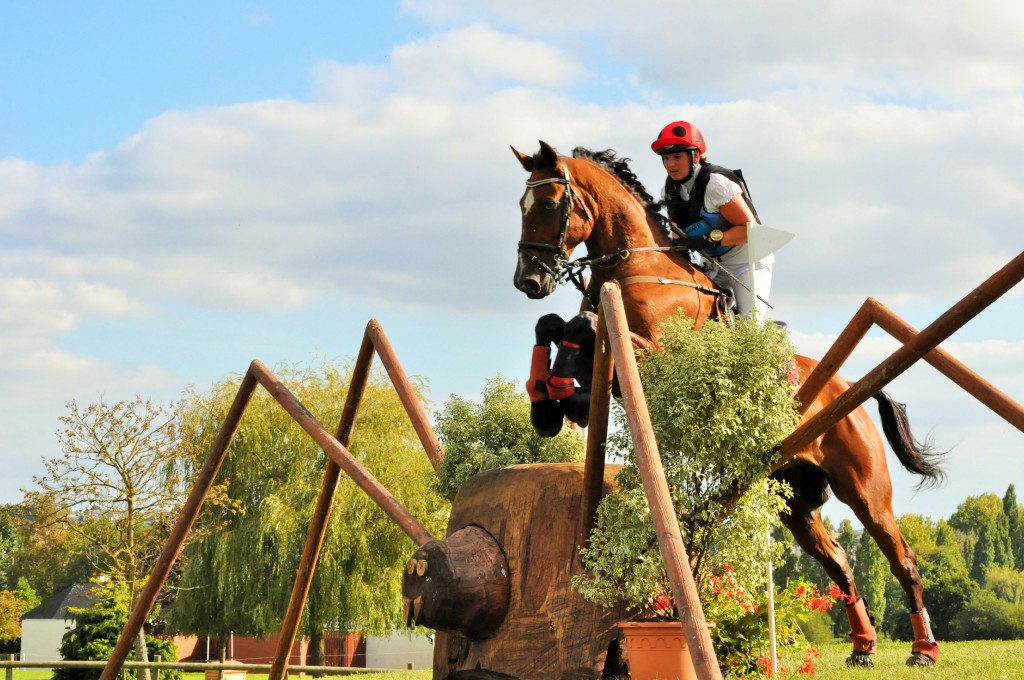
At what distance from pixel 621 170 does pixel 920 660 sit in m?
4.25

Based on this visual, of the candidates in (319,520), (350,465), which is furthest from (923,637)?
(319,520)

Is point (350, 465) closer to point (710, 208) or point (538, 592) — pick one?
point (538, 592)

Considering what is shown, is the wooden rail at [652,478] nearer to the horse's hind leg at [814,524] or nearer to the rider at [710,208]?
the rider at [710,208]

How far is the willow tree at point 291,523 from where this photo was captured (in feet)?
84.2

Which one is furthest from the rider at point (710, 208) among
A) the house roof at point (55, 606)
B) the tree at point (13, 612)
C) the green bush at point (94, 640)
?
the house roof at point (55, 606)

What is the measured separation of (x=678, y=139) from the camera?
8719mm

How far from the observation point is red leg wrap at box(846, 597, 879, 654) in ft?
30.3

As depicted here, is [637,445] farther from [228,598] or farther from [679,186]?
[228,598]

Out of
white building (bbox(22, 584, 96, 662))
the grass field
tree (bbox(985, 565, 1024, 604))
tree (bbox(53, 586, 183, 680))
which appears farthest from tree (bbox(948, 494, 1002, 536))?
white building (bbox(22, 584, 96, 662))

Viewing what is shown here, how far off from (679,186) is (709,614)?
3.32 metres

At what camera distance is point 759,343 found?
7117 millimetres

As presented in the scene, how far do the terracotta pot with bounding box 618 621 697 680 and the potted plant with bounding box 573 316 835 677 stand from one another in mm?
264

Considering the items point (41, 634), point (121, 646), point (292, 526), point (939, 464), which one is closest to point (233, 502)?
point (292, 526)

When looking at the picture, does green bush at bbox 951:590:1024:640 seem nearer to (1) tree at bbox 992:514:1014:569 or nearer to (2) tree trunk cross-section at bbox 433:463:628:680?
(2) tree trunk cross-section at bbox 433:463:628:680
